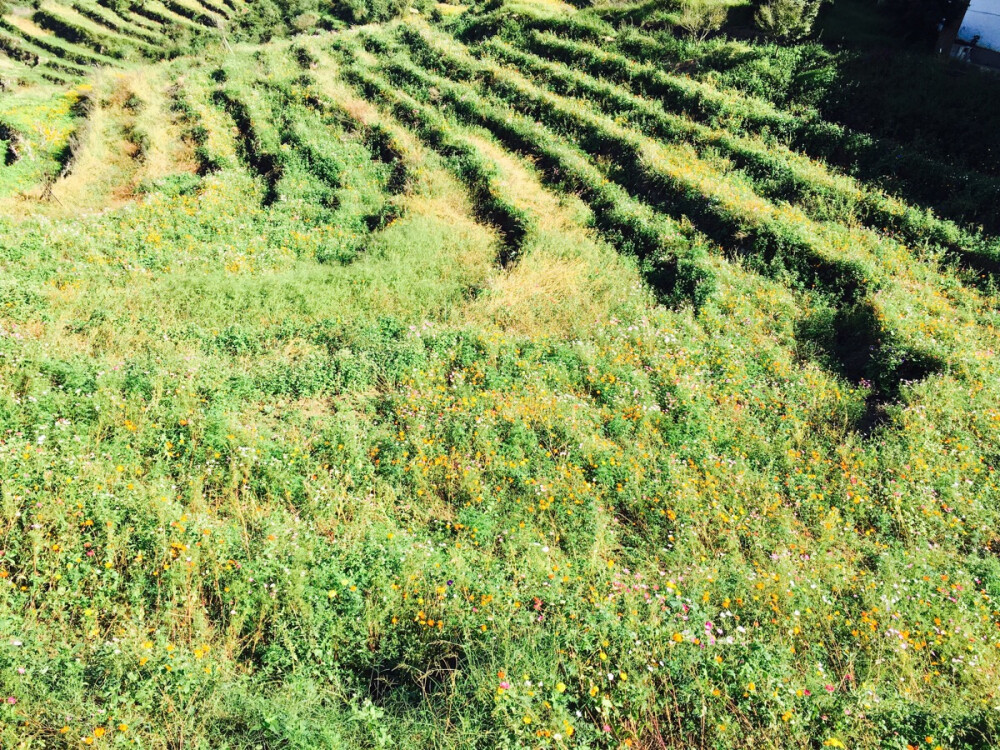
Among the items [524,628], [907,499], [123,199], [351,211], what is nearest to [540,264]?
[351,211]

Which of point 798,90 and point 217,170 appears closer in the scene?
point 217,170

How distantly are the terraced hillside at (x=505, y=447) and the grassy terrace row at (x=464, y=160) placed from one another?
0.64ft

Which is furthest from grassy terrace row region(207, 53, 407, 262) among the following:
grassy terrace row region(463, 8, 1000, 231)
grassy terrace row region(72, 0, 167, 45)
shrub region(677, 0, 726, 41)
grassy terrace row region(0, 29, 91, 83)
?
grassy terrace row region(72, 0, 167, 45)

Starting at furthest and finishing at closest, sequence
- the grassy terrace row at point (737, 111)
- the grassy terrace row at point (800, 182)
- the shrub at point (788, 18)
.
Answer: the shrub at point (788, 18) → the grassy terrace row at point (737, 111) → the grassy terrace row at point (800, 182)

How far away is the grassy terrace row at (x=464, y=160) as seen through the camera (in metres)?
17.5

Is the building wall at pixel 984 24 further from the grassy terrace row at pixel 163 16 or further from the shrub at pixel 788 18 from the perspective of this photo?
the grassy terrace row at pixel 163 16

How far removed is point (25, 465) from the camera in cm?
752

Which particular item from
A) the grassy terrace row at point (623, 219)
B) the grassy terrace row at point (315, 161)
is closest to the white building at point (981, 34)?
the grassy terrace row at point (623, 219)

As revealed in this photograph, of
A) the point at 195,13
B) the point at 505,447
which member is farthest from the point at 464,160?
the point at 195,13

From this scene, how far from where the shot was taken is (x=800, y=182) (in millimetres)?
18594

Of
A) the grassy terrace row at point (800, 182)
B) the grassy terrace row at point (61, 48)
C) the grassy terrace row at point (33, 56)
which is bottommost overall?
the grassy terrace row at point (33, 56)

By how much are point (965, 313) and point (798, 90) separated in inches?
586

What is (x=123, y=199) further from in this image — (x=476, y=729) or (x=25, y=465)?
(x=476, y=729)

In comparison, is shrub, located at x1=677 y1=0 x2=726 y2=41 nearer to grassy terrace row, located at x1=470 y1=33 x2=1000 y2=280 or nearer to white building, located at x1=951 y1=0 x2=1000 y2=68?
grassy terrace row, located at x1=470 y1=33 x2=1000 y2=280
